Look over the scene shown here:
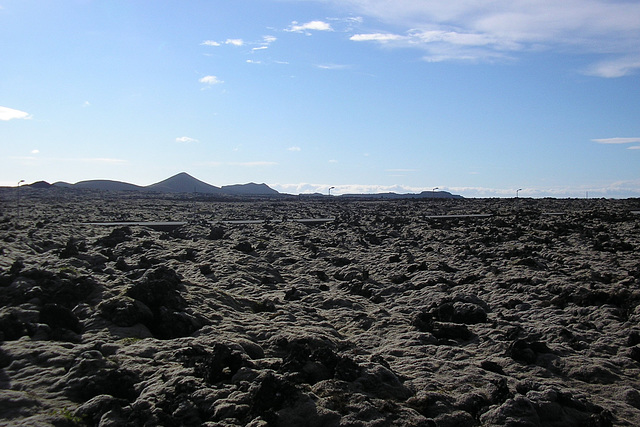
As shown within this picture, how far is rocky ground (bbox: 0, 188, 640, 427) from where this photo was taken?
6219 mm

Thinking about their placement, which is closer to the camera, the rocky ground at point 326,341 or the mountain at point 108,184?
the rocky ground at point 326,341

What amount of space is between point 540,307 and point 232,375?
7.15m

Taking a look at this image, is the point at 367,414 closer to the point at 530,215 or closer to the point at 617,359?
the point at 617,359

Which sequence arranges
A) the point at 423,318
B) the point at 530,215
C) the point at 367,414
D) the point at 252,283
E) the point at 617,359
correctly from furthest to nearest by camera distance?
the point at 530,215, the point at 252,283, the point at 423,318, the point at 617,359, the point at 367,414

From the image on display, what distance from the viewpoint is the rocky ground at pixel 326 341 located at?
622 centimetres

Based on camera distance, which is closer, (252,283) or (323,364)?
(323,364)

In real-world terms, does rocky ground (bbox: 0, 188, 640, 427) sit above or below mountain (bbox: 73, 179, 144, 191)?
below

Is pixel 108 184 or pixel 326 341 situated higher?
pixel 108 184

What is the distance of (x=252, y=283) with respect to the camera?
14.5 meters

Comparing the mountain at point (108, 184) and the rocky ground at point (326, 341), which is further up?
the mountain at point (108, 184)

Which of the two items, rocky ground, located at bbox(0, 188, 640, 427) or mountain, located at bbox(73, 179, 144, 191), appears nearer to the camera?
rocky ground, located at bbox(0, 188, 640, 427)

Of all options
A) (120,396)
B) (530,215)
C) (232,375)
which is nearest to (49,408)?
(120,396)

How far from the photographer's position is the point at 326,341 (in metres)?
8.74

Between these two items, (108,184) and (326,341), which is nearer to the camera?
(326,341)
